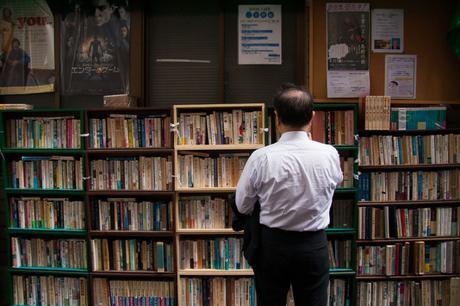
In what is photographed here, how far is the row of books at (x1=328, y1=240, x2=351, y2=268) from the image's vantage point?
2.45 metres

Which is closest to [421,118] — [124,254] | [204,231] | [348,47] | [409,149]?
[409,149]

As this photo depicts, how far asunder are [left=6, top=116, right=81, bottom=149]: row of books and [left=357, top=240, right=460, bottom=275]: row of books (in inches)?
87.1

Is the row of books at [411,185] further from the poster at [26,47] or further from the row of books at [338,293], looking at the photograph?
the poster at [26,47]

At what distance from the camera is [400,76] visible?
8.47 feet

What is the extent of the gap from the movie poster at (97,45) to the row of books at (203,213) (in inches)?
40.8

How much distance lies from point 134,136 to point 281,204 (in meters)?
1.45

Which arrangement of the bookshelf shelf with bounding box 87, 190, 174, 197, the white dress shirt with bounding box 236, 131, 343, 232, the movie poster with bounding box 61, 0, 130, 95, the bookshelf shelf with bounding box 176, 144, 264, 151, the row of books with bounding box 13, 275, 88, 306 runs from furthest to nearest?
1. the movie poster with bounding box 61, 0, 130, 95
2. the row of books with bounding box 13, 275, 88, 306
3. the bookshelf shelf with bounding box 87, 190, 174, 197
4. the bookshelf shelf with bounding box 176, 144, 264, 151
5. the white dress shirt with bounding box 236, 131, 343, 232

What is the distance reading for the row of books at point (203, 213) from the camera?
97.0 inches

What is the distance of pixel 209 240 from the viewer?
8.14 ft

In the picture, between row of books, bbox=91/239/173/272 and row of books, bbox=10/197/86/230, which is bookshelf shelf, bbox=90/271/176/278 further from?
row of books, bbox=10/197/86/230

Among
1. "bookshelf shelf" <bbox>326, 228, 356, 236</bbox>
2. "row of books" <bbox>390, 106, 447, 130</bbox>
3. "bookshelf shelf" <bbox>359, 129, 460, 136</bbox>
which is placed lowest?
"bookshelf shelf" <bbox>326, 228, 356, 236</bbox>

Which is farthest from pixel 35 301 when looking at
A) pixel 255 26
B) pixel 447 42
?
pixel 447 42

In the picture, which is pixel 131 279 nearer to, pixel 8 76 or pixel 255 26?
pixel 8 76

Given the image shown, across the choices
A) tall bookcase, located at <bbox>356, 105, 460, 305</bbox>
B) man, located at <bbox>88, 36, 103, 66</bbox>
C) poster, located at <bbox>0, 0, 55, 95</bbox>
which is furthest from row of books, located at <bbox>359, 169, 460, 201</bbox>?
poster, located at <bbox>0, 0, 55, 95</bbox>
